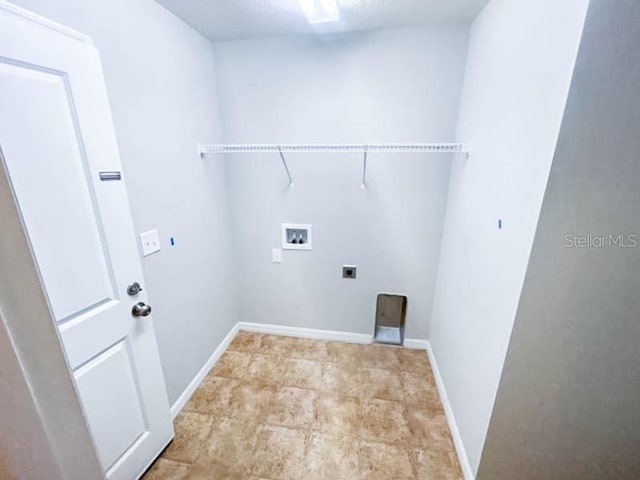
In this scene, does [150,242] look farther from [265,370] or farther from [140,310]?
[265,370]

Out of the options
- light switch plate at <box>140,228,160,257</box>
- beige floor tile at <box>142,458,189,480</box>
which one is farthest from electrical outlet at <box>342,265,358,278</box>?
beige floor tile at <box>142,458,189,480</box>

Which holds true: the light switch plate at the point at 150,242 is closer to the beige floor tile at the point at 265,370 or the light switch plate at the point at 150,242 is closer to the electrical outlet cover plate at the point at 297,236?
the electrical outlet cover plate at the point at 297,236

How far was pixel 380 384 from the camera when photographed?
6.53 ft

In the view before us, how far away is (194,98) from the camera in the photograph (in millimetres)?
1781

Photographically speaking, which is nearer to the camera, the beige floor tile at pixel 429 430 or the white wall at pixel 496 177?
the white wall at pixel 496 177

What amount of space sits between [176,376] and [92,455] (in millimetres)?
1459

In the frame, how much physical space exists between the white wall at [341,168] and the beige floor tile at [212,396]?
2.31 feet

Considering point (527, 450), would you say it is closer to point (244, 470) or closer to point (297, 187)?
point (244, 470)

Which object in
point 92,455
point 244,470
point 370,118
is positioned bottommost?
point 244,470

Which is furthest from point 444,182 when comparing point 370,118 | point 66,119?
point 66,119

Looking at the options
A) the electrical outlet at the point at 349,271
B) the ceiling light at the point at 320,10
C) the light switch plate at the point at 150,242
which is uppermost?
the ceiling light at the point at 320,10

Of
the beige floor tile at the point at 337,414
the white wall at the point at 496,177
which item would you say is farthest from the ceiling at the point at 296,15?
the beige floor tile at the point at 337,414

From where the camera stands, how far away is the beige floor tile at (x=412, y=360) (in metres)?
2.15

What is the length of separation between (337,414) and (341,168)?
1.69 m
